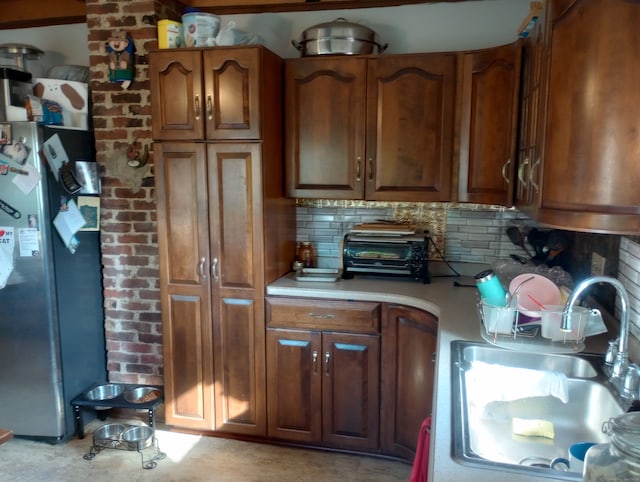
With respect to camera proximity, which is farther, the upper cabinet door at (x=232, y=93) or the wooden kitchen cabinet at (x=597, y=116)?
the upper cabinet door at (x=232, y=93)

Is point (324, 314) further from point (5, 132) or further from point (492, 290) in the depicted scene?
point (5, 132)

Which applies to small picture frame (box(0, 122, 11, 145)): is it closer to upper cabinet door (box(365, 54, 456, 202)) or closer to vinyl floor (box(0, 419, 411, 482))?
vinyl floor (box(0, 419, 411, 482))

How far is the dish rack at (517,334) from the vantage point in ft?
5.48

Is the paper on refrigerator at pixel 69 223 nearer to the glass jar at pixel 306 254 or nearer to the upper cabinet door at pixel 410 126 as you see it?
the glass jar at pixel 306 254

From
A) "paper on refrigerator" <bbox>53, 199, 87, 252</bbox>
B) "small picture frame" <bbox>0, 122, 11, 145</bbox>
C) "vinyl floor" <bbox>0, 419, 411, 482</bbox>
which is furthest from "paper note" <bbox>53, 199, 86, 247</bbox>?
"vinyl floor" <bbox>0, 419, 411, 482</bbox>

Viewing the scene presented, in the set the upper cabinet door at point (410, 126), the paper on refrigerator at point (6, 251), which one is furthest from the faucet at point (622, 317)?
the paper on refrigerator at point (6, 251)

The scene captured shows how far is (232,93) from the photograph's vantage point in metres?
2.53

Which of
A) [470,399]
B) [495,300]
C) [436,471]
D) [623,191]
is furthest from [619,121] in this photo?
[436,471]

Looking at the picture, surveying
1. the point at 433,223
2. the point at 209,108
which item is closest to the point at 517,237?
the point at 433,223

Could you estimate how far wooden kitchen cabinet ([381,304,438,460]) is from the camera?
7.89 feet

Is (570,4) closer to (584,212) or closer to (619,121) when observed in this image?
(619,121)

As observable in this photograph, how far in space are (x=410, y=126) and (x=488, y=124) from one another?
0.39m

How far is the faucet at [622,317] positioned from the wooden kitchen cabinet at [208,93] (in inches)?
65.7

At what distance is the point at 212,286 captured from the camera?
2688 mm
